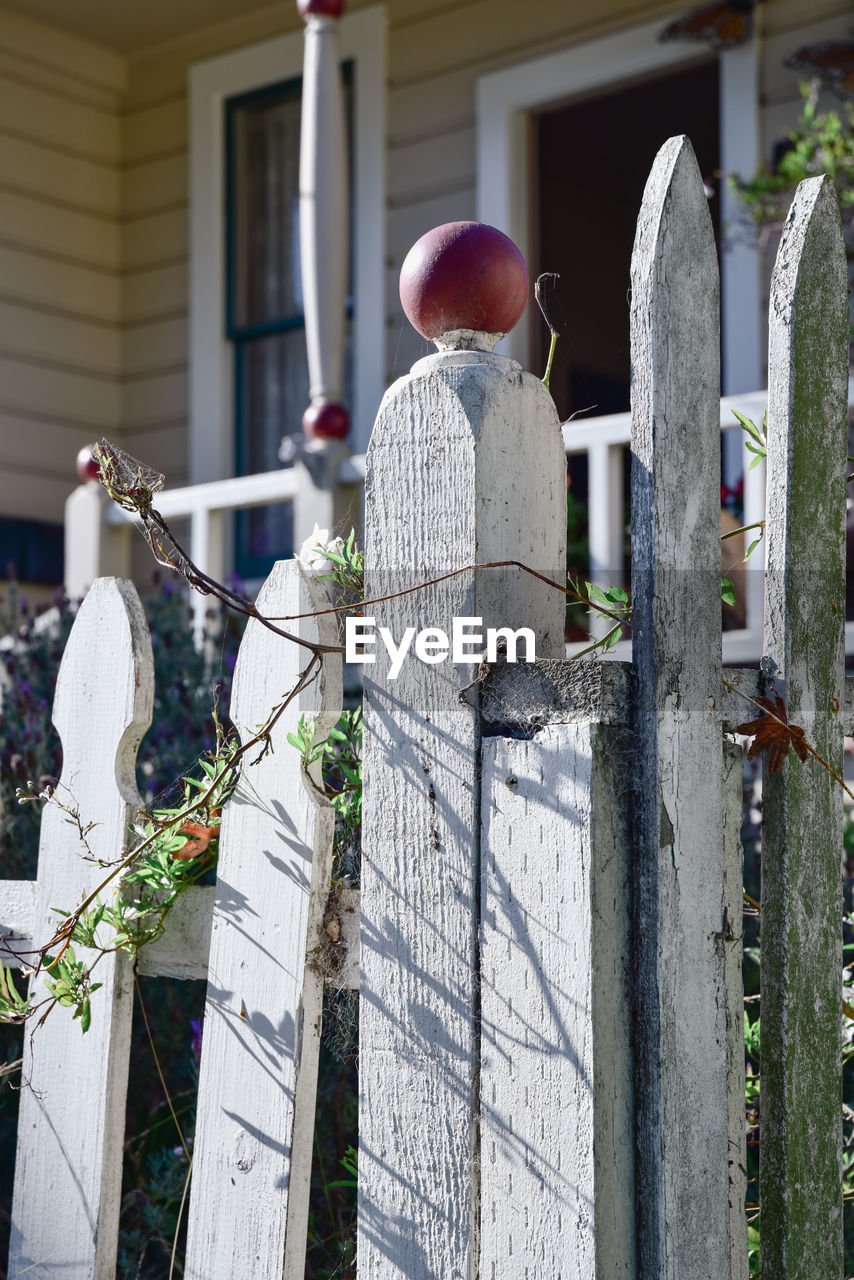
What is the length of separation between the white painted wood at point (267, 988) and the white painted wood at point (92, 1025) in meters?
0.16

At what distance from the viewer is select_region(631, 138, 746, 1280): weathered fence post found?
1.17 meters

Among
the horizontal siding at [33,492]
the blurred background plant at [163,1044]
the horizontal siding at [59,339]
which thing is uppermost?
the horizontal siding at [59,339]

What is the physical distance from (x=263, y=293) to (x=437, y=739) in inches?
213

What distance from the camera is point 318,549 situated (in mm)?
1500

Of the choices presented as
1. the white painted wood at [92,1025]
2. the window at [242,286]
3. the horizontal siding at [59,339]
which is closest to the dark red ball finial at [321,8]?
the window at [242,286]

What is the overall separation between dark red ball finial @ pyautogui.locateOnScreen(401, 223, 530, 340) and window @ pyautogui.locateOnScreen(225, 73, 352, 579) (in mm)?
4956

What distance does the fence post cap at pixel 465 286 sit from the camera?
1.32 meters

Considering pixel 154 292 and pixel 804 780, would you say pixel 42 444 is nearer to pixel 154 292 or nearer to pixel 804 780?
pixel 154 292

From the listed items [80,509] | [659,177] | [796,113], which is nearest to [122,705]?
[659,177]

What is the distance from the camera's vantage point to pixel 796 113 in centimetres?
484

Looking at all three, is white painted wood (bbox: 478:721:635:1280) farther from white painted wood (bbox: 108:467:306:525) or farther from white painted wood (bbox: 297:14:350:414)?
white painted wood (bbox: 297:14:350:414)

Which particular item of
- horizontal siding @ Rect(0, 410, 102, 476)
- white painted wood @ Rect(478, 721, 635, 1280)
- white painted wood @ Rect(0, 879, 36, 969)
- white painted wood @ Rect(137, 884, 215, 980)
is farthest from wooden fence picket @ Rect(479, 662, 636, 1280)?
horizontal siding @ Rect(0, 410, 102, 476)

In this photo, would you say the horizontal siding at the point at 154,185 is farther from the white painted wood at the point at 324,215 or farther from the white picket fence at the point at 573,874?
the white picket fence at the point at 573,874

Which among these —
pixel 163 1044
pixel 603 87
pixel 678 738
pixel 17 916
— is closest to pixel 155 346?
pixel 603 87
